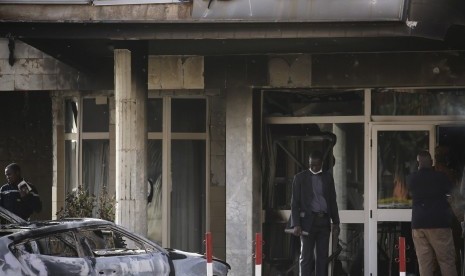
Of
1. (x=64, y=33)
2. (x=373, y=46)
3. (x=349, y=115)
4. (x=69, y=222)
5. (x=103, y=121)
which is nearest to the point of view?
(x=69, y=222)

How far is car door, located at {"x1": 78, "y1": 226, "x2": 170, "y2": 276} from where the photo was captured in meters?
10.8

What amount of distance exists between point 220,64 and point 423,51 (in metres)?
3.03

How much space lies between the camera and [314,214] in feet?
44.3

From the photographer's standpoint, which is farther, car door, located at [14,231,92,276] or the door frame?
the door frame

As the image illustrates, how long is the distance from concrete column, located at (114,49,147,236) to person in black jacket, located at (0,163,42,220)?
1.72 metres

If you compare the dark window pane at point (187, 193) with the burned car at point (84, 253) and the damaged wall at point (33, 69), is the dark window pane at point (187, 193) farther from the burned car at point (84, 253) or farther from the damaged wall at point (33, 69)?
the burned car at point (84, 253)

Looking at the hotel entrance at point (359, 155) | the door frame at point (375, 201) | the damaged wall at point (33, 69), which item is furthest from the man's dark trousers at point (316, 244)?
the damaged wall at point (33, 69)

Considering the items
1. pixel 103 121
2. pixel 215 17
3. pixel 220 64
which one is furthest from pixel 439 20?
pixel 103 121

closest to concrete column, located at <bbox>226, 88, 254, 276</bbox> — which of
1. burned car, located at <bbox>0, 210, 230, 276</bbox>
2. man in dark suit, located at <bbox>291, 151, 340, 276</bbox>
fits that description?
man in dark suit, located at <bbox>291, 151, 340, 276</bbox>

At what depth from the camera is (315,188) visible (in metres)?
13.6

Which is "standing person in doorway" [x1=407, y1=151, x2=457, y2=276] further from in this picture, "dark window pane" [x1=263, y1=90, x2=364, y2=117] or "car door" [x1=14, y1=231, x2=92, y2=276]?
"car door" [x1=14, y1=231, x2=92, y2=276]

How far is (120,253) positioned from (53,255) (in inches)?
43.6

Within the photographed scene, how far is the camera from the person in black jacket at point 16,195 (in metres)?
15.1

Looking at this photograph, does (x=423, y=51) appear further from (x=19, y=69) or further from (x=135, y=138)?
(x=19, y=69)
